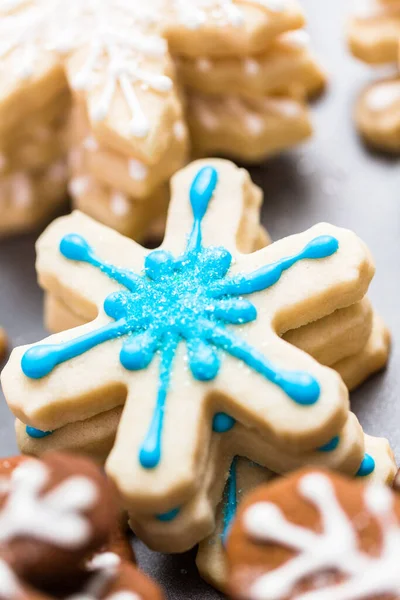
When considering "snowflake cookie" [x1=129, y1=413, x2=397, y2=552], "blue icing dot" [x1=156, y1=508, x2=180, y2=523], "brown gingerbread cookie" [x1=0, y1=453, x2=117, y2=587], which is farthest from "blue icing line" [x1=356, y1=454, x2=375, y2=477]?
"brown gingerbread cookie" [x1=0, y1=453, x2=117, y2=587]

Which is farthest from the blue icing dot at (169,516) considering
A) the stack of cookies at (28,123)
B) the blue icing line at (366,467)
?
the stack of cookies at (28,123)

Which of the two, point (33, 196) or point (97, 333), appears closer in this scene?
point (97, 333)

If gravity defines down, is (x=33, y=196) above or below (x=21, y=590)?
below

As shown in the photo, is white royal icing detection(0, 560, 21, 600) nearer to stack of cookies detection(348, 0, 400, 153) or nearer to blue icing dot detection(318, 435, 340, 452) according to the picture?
blue icing dot detection(318, 435, 340, 452)

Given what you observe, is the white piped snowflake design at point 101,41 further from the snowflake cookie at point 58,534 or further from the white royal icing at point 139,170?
the snowflake cookie at point 58,534

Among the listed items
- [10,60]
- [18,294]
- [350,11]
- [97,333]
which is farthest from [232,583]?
[350,11]

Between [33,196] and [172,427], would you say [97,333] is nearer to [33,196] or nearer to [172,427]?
[172,427]
